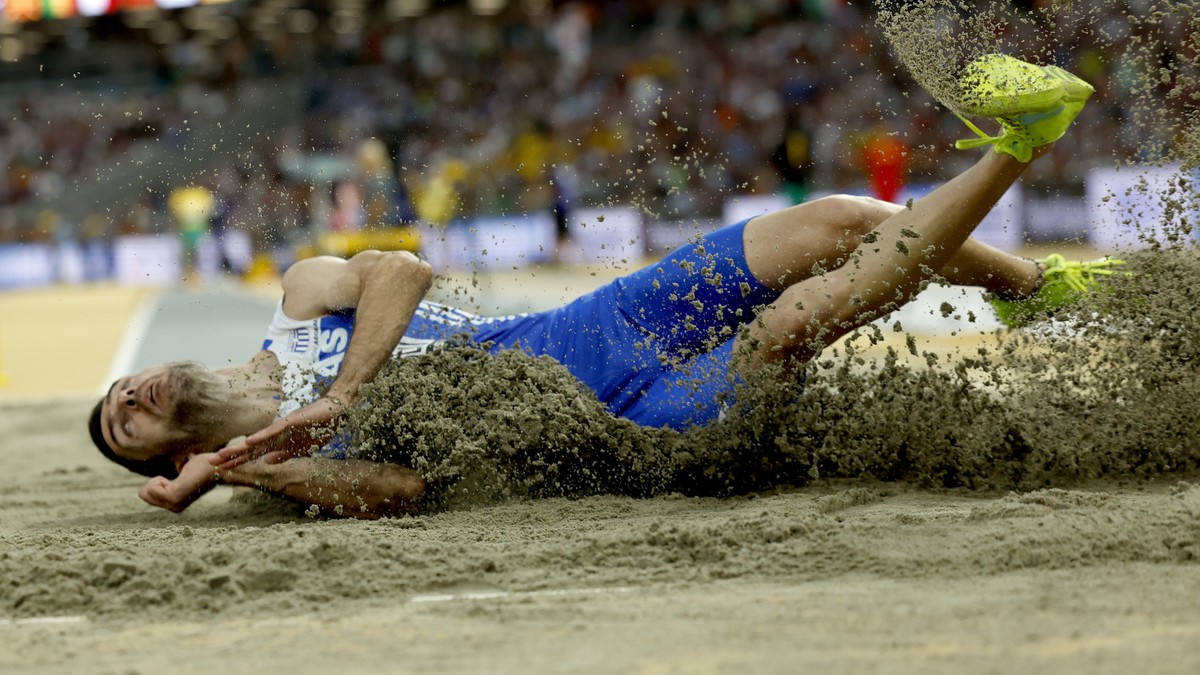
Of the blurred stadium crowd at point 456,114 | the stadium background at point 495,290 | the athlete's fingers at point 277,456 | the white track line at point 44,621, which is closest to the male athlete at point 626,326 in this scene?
the athlete's fingers at point 277,456

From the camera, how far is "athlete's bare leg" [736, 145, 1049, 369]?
3209 mm

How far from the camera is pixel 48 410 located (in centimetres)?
749

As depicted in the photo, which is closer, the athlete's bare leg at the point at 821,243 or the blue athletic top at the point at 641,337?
the athlete's bare leg at the point at 821,243

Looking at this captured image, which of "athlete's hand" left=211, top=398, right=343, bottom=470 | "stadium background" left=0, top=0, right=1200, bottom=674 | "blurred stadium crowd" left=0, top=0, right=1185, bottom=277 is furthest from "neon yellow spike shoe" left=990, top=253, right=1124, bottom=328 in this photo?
"blurred stadium crowd" left=0, top=0, right=1185, bottom=277

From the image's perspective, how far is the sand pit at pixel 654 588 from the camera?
A: 2.15m

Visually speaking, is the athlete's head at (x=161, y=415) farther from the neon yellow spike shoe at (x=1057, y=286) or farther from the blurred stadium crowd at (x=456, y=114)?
the blurred stadium crowd at (x=456, y=114)

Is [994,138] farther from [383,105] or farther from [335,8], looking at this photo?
[335,8]

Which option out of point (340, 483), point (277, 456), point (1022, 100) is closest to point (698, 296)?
point (1022, 100)

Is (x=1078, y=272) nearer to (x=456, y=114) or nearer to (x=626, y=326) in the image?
(x=626, y=326)

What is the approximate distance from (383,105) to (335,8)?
552cm

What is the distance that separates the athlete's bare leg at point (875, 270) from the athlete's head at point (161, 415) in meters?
1.71

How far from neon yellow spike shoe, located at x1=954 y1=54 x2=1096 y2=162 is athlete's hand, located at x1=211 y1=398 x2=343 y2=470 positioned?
2.02m

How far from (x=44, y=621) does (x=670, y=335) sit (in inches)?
75.2

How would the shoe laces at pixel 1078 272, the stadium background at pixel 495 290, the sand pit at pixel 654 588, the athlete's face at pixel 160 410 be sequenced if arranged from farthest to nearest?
the athlete's face at pixel 160 410
the shoe laces at pixel 1078 272
the stadium background at pixel 495 290
the sand pit at pixel 654 588
